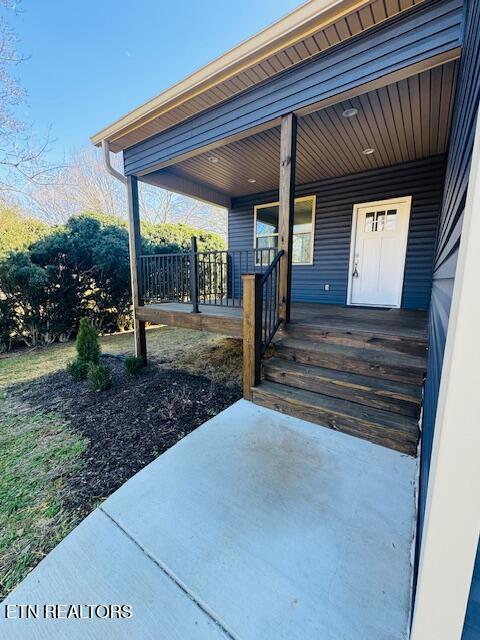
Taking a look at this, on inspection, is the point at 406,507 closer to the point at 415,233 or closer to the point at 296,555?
the point at 296,555

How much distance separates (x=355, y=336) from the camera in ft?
9.15

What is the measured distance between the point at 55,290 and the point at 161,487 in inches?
244

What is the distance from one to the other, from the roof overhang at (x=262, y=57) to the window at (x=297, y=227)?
8.67 ft

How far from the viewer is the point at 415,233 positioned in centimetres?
470

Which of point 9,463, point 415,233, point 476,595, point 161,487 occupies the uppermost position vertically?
point 415,233

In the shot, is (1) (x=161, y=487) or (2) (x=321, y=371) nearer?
(1) (x=161, y=487)

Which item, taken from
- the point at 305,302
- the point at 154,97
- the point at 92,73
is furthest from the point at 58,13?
the point at 305,302

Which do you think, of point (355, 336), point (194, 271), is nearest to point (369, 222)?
point (355, 336)

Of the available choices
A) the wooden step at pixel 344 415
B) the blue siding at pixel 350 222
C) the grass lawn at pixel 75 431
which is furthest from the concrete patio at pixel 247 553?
the blue siding at pixel 350 222

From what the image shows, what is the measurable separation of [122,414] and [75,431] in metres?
0.47

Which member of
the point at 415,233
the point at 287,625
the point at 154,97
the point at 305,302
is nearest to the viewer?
the point at 287,625

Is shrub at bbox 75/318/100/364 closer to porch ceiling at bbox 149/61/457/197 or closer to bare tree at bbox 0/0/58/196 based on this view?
porch ceiling at bbox 149/61/457/197

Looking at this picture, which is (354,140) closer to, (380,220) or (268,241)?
(380,220)

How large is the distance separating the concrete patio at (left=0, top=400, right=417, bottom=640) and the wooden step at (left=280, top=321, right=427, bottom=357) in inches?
39.2
